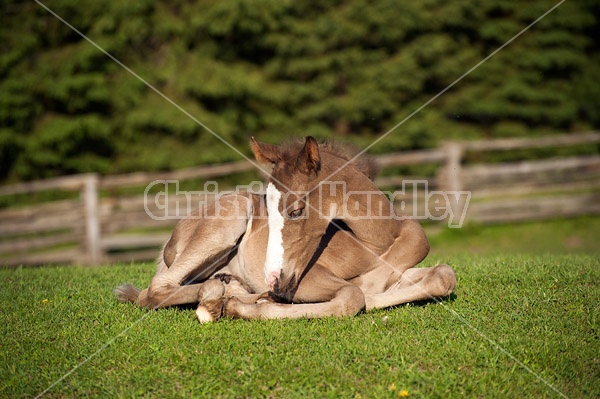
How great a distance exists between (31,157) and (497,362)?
1743 centimetres

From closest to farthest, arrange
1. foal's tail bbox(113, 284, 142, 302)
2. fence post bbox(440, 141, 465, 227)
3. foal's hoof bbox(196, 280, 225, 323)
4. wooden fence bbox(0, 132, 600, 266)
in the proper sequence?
foal's hoof bbox(196, 280, 225, 323), foal's tail bbox(113, 284, 142, 302), wooden fence bbox(0, 132, 600, 266), fence post bbox(440, 141, 465, 227)

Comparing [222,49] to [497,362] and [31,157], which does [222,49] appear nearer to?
[31,157]

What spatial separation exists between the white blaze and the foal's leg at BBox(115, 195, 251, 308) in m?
0.89

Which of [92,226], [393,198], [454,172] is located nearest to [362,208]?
[393,198]

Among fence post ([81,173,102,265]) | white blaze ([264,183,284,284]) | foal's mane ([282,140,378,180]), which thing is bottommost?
fence post ([81,173,102,265])

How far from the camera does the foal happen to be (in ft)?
17.6

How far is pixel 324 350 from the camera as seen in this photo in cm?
459

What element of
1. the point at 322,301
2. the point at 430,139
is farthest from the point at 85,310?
the point at 430,139

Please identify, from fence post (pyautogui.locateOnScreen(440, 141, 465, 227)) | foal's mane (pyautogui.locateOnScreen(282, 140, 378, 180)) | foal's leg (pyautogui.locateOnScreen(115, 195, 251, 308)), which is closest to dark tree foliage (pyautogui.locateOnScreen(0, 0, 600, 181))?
fence post (pyautogui.locateOnScreen(440, 141, 465, 227))

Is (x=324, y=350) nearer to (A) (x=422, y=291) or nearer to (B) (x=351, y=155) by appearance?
(A) (x=422, y=291)

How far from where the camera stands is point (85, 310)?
5.77 metres

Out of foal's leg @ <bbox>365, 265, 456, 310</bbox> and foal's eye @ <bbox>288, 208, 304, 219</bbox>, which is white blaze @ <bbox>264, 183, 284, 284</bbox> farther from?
foal's leg @ <bbox>365, 265, 456, 310</bbox>

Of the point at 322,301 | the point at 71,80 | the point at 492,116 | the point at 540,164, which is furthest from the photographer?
the point at 492,116

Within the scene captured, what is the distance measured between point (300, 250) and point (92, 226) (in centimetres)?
1052
